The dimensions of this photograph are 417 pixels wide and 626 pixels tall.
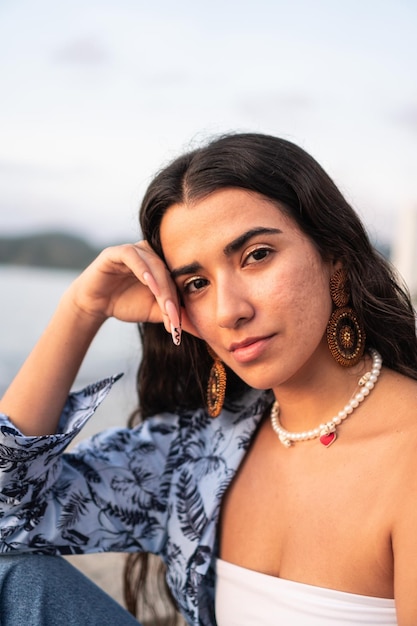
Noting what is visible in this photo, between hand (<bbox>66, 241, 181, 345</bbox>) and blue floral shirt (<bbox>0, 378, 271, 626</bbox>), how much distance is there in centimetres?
26

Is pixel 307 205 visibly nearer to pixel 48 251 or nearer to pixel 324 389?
pixel 324 389

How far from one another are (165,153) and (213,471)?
1140mm

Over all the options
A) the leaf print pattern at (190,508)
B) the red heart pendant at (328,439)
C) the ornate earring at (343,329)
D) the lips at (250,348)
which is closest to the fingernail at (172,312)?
the lips at (250,348)

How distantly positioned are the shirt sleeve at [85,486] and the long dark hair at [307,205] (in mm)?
724

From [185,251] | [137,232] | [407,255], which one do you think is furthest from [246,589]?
[407,255]

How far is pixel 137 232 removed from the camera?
265 centimetres

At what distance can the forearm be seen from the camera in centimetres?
241

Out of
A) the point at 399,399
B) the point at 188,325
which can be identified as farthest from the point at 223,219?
the point at 399,399

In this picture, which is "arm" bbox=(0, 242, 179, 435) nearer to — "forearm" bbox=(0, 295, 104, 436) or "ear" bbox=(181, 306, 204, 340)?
"forearm" bbox=(0, 295, 104, 436)

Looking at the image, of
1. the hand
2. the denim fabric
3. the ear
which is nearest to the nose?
the hand

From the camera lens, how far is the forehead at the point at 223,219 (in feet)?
6.69

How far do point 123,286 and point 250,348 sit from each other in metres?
0.71

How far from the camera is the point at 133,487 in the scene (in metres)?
2.59

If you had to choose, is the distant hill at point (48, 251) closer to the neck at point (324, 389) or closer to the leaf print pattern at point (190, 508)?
the leaf print pattern at point (190, 508)
